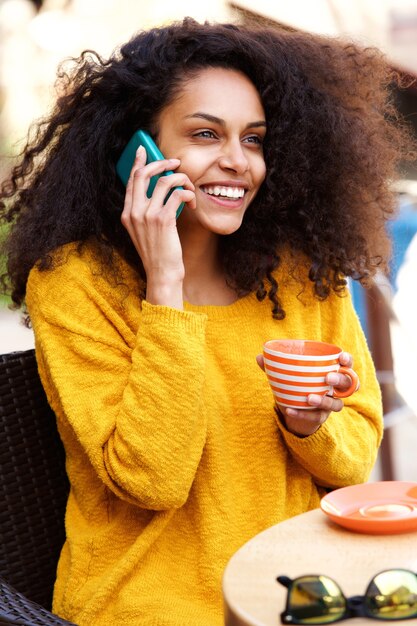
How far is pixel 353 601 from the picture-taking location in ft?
3.94

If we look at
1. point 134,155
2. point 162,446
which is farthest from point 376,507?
point 134,155

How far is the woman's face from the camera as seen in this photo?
2021mm

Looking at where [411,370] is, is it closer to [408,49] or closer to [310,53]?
[310,53]

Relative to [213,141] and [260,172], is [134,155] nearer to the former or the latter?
[213,141]

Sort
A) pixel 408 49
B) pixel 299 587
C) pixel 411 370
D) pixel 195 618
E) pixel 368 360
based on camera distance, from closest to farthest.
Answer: pixel 299 587 → pixel 195 618 → pixel 368 360 → pixel 411 370 → pixel 408 49

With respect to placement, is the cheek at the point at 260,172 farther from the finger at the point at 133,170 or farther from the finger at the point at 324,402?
the finger at the point at 324,402

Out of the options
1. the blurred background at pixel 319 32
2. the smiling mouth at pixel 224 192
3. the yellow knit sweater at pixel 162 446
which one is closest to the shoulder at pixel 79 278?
the yellow knit sweater at pixel 162 446

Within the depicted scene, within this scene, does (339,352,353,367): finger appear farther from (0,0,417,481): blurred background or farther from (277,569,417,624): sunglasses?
(0,0,417,481): blurred background

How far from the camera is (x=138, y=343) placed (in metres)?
1.85

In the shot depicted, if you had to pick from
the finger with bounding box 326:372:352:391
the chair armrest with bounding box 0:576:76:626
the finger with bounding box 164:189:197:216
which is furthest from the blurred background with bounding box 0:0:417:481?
the chair armrest with bounding box 0:576:76:626

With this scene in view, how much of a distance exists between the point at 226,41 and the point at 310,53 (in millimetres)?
298

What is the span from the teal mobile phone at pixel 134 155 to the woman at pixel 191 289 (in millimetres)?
22

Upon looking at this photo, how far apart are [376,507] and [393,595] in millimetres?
360

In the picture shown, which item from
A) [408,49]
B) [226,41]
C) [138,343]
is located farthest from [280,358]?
[408,49]
